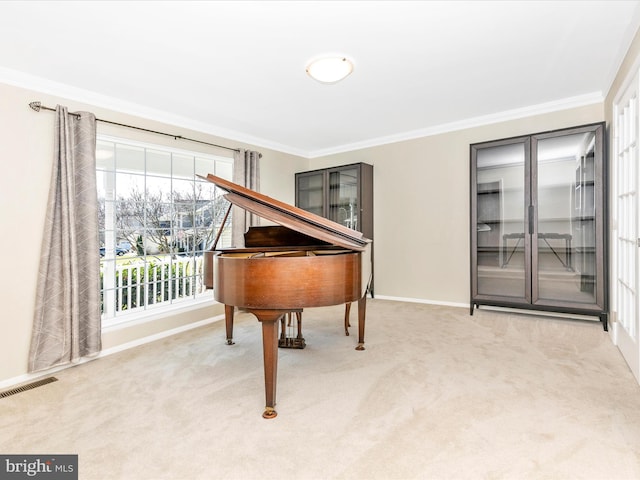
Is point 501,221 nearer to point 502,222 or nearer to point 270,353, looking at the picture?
point 502,222

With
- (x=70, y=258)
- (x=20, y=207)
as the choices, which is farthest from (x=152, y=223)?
(x=20, y=207)

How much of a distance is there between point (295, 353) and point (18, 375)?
2.03 m

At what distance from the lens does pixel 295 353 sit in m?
2.79

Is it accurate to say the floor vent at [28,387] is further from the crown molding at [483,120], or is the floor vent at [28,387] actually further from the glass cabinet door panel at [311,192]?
the crown molding at [483,120]

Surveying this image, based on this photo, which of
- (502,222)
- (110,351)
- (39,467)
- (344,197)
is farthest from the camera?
(344,197)

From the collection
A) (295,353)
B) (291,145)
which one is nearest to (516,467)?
(295,353)

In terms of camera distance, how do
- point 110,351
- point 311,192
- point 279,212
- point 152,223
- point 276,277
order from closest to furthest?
point 276,277, point 279,212, point 110,351, point 152,223, point 311,192

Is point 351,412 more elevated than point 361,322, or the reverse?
point 361,322

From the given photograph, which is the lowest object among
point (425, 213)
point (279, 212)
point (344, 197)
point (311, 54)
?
point (279, 212)

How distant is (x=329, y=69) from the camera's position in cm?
260

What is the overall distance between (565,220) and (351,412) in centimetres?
296

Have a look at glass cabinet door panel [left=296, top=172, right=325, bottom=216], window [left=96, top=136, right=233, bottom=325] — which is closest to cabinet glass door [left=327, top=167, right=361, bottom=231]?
glass cabinet door panel [left=296, top=172, right=325, bottom=216]

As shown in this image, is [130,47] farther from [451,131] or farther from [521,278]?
[521,278]

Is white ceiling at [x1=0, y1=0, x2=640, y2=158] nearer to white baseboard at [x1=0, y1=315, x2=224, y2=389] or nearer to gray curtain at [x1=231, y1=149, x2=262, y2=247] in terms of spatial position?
gray curtain at [x1=231, y1=149, x2=262, y2=247]
